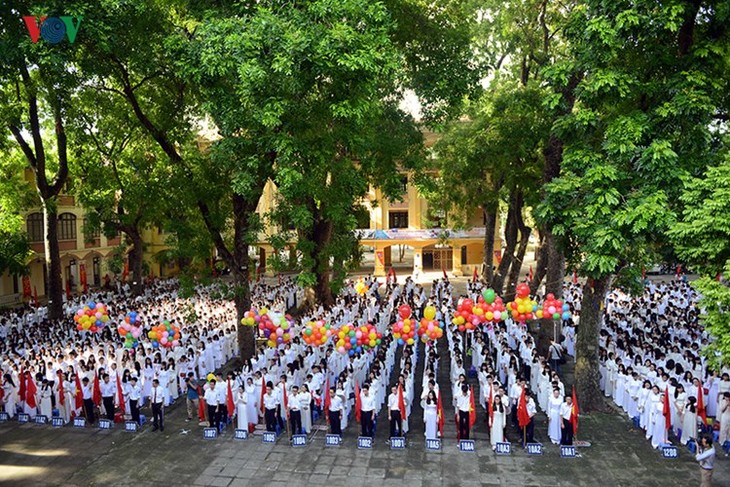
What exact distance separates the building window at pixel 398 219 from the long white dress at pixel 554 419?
2620cm

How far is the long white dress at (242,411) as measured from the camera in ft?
37.5

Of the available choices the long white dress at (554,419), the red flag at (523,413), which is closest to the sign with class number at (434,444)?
the red flag at (523,413)

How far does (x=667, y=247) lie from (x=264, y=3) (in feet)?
30.9

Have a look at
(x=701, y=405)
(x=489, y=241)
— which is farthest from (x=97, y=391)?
(x=489, y=241)

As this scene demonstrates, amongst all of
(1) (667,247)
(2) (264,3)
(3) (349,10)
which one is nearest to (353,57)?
(3) (349,10)

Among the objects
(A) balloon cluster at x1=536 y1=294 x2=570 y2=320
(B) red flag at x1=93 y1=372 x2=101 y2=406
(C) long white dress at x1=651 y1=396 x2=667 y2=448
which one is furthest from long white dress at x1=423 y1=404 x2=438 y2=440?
(B) red flag at x1=93 y1=372 x2=101 y2=406

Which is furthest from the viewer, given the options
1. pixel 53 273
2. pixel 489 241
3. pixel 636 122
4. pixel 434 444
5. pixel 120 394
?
pixel 489 241

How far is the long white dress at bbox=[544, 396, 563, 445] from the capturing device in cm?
1066

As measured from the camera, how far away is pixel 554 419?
10.8 m

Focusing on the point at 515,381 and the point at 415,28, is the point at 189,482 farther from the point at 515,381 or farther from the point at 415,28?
the point at 415,28

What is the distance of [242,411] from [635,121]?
359 inches

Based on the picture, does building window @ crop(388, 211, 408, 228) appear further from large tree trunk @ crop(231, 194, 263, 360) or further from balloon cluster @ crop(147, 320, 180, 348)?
balloon cluster @ crop(147, 320, 180, 348)

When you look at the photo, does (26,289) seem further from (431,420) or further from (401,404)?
(431,420)

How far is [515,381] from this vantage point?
11.9 m
